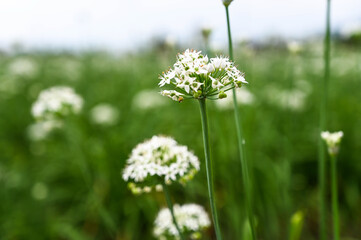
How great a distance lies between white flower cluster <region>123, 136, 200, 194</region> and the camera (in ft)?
5.03

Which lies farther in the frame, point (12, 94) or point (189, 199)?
point (12, 94)

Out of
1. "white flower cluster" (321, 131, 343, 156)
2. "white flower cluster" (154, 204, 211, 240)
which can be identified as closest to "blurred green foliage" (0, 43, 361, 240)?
"white flower cluster" (154, 204, 211, 240)

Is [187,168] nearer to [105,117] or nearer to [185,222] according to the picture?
[185,222]

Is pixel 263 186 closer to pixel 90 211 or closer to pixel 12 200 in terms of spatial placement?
pixel 90 211

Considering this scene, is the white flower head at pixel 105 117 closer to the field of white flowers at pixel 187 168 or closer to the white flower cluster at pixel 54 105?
the field of white flowers at pixel 187 168

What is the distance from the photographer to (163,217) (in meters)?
1.94

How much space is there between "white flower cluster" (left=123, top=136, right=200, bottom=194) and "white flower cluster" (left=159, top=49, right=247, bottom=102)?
0.37 metres

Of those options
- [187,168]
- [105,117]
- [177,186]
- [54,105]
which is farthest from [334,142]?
[105,117]

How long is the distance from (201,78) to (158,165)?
457mm

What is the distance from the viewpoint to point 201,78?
131 cm

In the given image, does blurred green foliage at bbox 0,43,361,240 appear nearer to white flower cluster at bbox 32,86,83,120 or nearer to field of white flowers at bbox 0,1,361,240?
field of white flowers at bbox 0,1,361,240

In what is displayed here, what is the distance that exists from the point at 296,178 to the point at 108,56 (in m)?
9.95

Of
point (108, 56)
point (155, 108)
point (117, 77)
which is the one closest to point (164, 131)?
point (155, 108)

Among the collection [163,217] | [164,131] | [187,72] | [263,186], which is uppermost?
[187,72]
